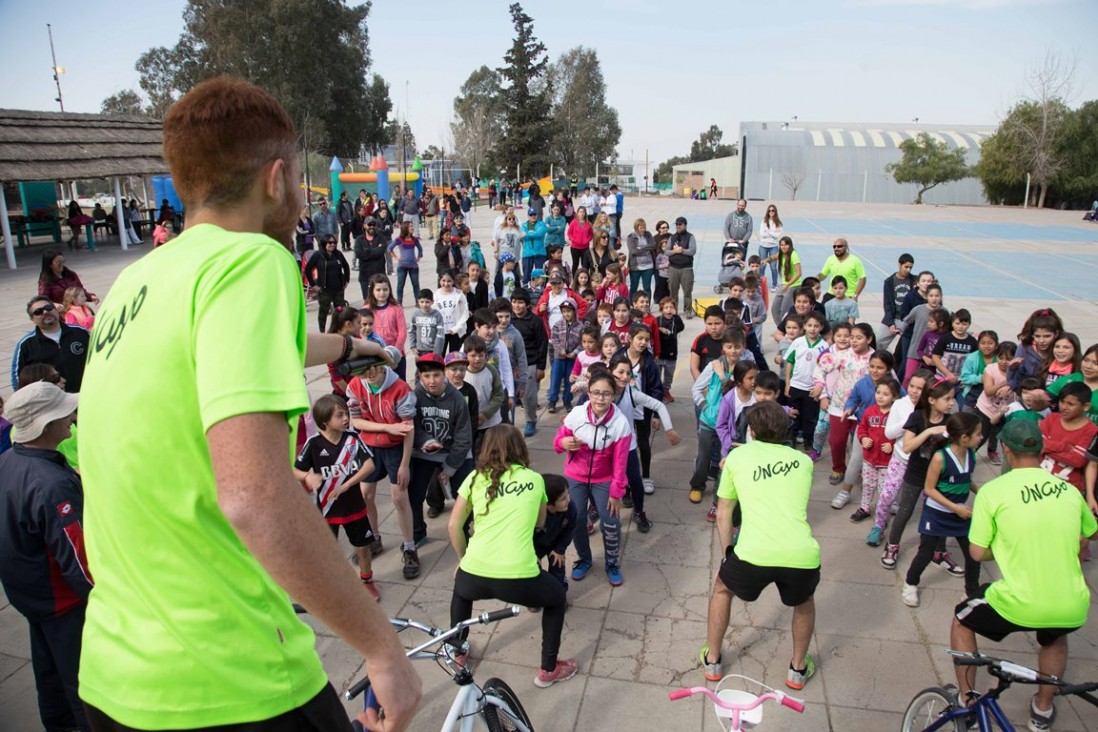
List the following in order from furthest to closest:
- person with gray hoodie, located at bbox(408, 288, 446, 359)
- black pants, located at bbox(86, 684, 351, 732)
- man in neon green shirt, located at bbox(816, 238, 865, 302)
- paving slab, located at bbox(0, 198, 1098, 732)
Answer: man in neon green shirt, located at bbox(816, 238, 865, 302), person with gray hoodie, located at bbox(408, 288, 446, 359), paving slab, located at bbox(0, 198, 1098, 732), black pants, located at bbox(86, 684, 351, 732)

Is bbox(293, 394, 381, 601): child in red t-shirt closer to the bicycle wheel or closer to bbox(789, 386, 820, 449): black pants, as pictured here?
the bicycle wheel

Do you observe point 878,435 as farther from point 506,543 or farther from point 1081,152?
point 1081,152

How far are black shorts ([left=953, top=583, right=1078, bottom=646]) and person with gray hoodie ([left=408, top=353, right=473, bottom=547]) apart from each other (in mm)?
3880

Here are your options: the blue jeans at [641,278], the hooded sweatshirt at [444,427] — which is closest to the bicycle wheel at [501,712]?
the hooded sweatshirt at [444,427]

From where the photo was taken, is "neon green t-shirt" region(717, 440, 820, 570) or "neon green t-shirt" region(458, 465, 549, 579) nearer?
"neon green t-shirt" region(717, 440, 820, 570)

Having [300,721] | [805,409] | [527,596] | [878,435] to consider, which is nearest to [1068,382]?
[878,435]

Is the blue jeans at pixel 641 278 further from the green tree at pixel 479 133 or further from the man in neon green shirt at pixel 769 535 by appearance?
the green tree at pixel 479 133

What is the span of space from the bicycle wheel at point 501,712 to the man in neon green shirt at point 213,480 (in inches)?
85.3

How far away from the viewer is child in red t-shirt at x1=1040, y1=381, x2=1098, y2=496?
5.79 meters

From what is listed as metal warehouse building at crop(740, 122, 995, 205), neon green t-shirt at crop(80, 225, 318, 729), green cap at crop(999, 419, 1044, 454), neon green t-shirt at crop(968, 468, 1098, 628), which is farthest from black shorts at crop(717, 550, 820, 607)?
metal warehouse building at crop(740, 122, 995, 205)

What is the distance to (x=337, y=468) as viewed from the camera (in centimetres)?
546

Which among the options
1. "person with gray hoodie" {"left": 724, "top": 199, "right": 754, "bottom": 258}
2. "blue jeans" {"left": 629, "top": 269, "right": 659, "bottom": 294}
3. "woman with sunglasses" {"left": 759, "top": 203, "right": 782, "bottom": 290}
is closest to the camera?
"blue jeans" {"left": 629, "top": 269, "right": 659, "bottom": 294}

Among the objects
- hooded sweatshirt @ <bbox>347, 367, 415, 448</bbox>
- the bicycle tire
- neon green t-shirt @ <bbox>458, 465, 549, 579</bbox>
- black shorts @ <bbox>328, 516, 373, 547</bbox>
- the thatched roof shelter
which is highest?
the thatched roof shelter

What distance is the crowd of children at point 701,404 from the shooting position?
561cm
